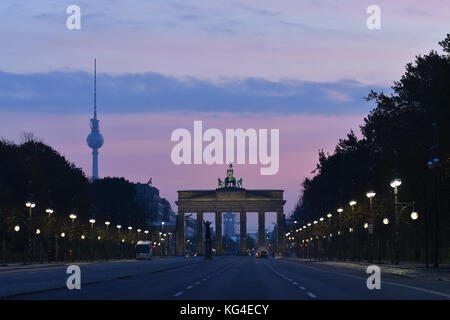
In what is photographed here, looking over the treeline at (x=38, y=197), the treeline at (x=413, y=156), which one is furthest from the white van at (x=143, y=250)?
the treeline at (x=413, y=156)

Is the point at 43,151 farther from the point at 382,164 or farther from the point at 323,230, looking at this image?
the point at 382,164

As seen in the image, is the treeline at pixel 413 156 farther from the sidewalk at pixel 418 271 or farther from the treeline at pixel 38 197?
the treeline at pixel 38 197

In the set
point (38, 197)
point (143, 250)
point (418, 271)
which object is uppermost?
point (38, 197)

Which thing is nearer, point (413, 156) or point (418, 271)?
point (418, 271)

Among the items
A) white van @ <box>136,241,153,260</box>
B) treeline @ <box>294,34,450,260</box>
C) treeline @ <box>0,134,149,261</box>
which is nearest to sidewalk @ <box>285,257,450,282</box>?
treeline @ <box>294,34,450,260</box>

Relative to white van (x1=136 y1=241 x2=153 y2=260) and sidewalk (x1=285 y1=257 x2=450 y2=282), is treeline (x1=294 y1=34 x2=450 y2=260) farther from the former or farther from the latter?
white van (x1=136 y1=241 x2=153 y2=260)

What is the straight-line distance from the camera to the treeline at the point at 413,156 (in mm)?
80125

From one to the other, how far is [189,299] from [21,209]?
90.6 m

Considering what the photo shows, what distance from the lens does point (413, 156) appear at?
3728 inches

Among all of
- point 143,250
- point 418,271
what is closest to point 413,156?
point 418,271

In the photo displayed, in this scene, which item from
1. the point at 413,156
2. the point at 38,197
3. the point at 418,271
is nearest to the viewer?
the point at 418,271

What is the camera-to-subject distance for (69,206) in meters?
139

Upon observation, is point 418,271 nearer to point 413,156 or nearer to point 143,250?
point 413,156

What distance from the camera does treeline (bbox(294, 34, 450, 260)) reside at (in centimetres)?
8012
